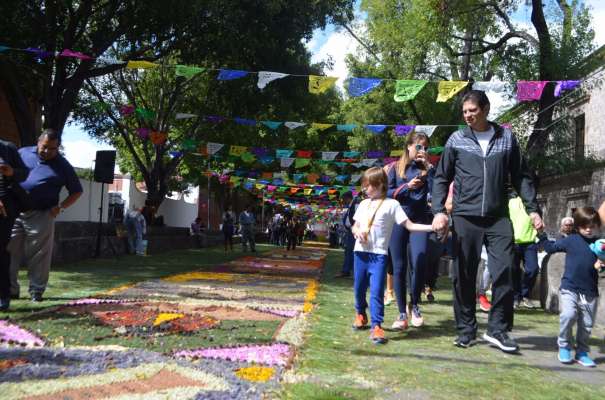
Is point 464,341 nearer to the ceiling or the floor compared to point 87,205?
nearer to the floor

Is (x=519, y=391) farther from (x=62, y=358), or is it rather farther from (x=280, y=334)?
(x=62, y=358)

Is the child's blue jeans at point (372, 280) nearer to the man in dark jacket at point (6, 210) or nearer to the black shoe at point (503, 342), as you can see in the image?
the black shoe at point (503, 342)

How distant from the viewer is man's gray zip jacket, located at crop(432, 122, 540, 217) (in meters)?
4.45

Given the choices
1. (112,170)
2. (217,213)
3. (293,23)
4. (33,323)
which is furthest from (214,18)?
(217,213)

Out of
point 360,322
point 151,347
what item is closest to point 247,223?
point 360,322

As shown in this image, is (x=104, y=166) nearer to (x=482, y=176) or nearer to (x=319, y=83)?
(x=319, y=83)

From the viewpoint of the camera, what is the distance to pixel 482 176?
14.7ft

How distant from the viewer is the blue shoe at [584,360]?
162 inches

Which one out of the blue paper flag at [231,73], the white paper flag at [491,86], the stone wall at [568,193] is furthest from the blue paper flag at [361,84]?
the stone wall at [568,193]

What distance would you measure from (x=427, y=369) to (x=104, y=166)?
38.7 feet

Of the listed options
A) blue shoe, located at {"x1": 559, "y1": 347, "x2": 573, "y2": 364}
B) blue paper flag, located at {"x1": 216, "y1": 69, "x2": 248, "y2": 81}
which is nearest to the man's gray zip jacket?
blue shoe, located at {"x1": 559, "y1": 347, "x2": 573, "y2": 364}

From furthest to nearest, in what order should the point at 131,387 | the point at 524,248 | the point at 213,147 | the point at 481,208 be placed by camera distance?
the point at 213,147 → the point at 524,248 → the point at 481,208 → the point at 131,387

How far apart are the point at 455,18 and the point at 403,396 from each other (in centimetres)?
1622

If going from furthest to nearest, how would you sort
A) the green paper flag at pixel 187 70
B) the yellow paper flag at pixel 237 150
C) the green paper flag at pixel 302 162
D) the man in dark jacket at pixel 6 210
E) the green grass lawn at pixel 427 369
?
the green paper flag at pixel 302 162
the yellow paper flag at pixel 237 150
the green paper flag at pixel 187 70
the man in dark jacket at pixel 6 210
the green grass lawn at pixel 427 369
